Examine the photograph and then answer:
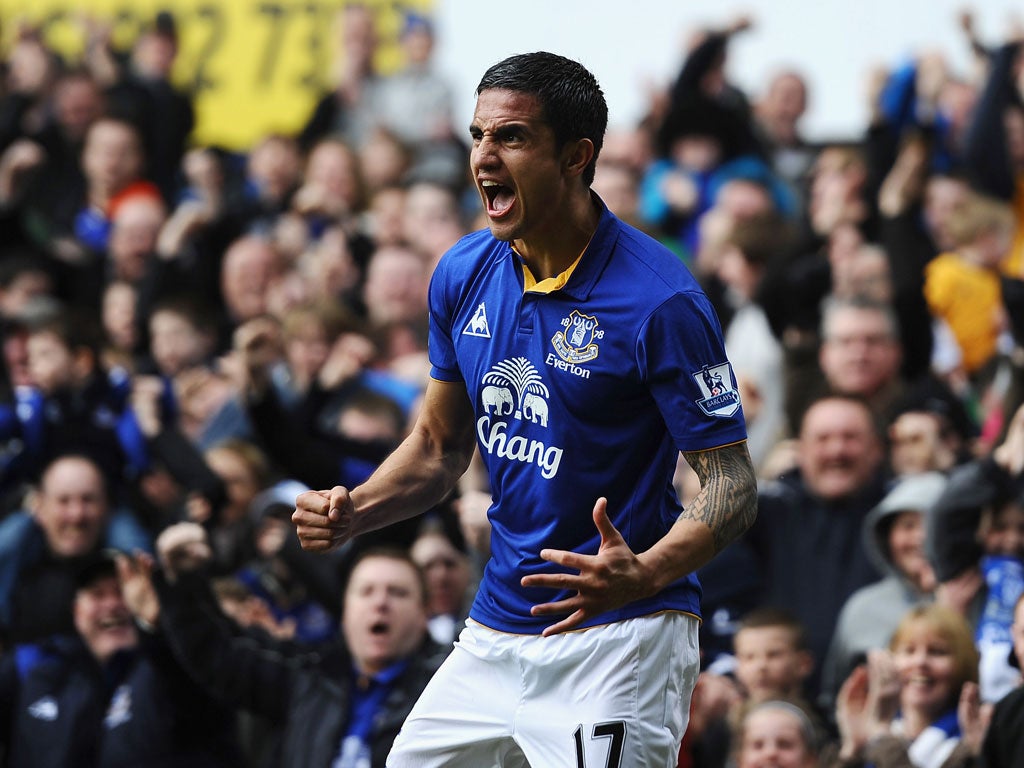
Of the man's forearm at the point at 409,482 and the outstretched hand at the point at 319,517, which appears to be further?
the man's forearm at the point at 409,482

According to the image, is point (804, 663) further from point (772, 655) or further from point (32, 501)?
point (32, 501)

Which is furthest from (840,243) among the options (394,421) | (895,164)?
(394,421)

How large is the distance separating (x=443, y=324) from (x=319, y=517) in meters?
0.63

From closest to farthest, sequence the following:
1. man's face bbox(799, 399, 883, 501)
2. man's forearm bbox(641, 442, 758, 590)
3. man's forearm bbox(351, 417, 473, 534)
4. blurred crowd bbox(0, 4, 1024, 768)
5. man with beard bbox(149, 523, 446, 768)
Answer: man's forearm bbox(641, 442, 758, 590) < man's forearm bbox(351, 417, 473, 534) < man with beard bbox(149, 523, 446, 768) < blurred crowd bbox(0, 4, 1024, 768) < man's face bbox(799, 399, 883, 501)

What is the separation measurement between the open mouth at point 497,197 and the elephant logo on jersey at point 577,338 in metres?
0.28

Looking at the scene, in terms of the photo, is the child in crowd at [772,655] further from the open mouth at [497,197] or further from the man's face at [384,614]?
the open mouth at [497,197]

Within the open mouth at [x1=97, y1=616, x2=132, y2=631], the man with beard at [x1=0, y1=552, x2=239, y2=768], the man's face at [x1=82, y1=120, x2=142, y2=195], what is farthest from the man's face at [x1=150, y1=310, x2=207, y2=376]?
the open mouth at [x1=97, y1=616, x2=132, y2=631]

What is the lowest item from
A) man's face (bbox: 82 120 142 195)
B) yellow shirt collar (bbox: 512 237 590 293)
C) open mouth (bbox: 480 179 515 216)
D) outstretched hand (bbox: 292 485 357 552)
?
outstretched hand (bbox: 292 485 357 552)

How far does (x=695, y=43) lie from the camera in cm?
1181

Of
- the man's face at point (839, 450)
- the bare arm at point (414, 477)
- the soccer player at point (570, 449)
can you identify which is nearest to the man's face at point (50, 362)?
the man's face at point (839, 450)

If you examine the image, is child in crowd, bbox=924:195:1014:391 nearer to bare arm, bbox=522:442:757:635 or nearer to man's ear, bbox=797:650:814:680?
man's ear, bbox=797:650:814:680

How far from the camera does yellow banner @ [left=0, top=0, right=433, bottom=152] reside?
1427 cm

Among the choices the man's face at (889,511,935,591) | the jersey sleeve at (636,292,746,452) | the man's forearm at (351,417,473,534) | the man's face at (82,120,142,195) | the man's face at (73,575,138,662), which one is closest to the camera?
the jersey sleeve at (636,292,746,452)

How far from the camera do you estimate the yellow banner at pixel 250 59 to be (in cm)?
1427
